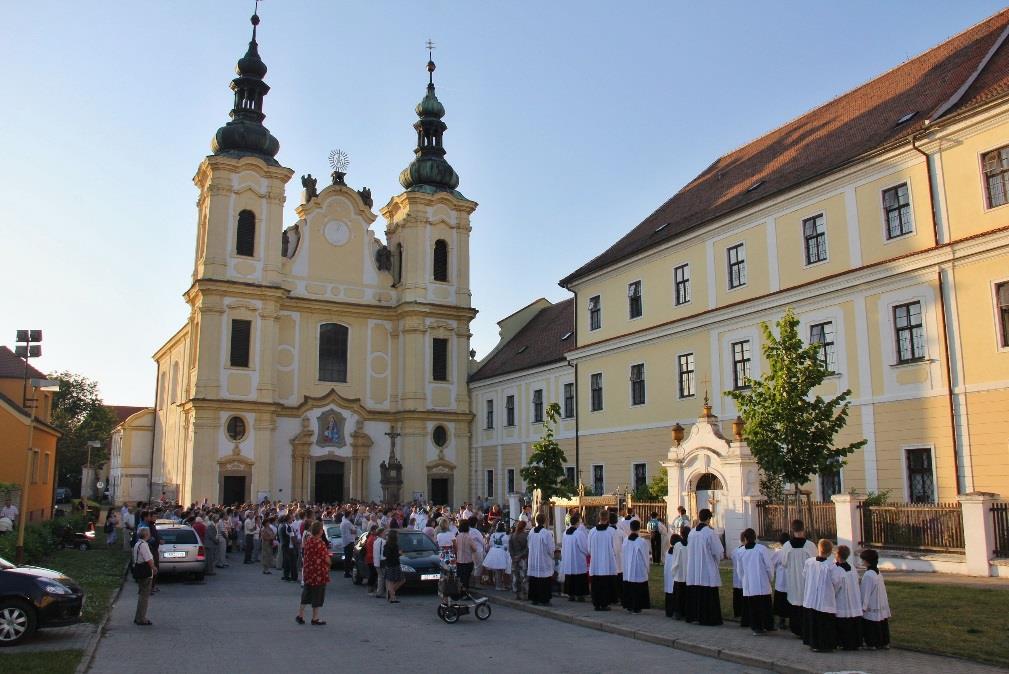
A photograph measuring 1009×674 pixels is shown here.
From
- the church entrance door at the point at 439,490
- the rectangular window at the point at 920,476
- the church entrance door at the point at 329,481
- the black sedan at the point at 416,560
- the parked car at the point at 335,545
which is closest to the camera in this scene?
the black sedan at the point at 416,560

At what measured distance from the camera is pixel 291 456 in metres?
43.8

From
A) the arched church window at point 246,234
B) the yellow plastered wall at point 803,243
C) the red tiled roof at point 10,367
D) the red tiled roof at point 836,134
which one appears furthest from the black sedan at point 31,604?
the red tiled roof at point 10,367

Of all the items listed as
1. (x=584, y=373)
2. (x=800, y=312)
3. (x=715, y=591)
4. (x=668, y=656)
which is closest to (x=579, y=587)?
(x=715, y=591)

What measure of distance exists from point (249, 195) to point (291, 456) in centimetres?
1317

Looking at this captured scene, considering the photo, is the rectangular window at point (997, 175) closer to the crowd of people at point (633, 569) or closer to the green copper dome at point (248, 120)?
the crowd of people at point (633, 569)

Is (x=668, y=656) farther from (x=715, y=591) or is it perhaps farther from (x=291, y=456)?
(x=291, y=456)

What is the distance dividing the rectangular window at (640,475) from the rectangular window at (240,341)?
20952 millimetres

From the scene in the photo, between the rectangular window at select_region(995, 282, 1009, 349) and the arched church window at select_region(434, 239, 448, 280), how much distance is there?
32889 millimetres

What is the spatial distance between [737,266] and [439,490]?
24531mm

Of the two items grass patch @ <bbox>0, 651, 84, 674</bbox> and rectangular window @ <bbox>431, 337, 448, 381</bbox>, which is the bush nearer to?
grass patch @ <bbox>0, 651, 84, 674</bbox>

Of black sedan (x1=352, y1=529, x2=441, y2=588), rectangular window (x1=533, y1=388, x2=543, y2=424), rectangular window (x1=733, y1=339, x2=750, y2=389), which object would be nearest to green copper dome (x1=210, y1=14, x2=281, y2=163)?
rectangular window (x1=533, y1=388, x2=543, y2=424)

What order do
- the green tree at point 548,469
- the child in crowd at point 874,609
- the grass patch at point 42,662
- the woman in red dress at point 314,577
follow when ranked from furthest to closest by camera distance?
the green tree at point 548,469, the woman in red dress at point 314,577, the child in crowd at point 874,609, the grass patch at point 42,662

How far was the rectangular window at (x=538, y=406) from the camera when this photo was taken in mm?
40938

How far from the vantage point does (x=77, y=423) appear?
88.6 metres
